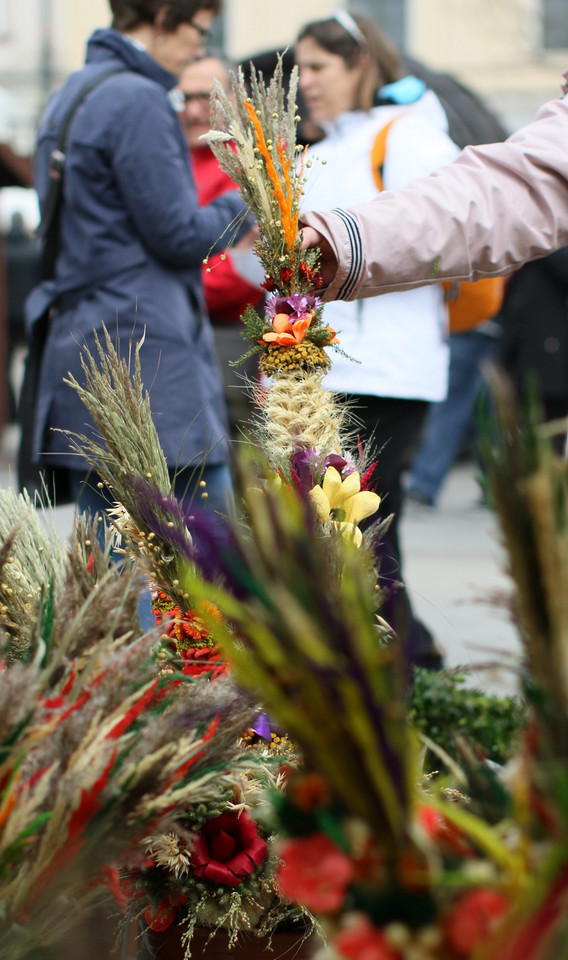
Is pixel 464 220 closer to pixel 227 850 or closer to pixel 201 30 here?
pixel 227 850

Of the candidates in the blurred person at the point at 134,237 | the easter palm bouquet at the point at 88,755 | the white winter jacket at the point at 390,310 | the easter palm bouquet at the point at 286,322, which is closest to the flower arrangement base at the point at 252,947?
the easter palm bouquet at the point at 88,755

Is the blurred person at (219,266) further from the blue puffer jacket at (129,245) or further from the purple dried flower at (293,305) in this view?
the purple dried flower at (293,305)

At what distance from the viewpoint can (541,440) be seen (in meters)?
0.69

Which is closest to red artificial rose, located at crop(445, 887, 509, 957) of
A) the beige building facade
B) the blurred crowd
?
the blurred crowd

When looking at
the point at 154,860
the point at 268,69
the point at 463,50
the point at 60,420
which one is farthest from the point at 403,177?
the point at 463,50

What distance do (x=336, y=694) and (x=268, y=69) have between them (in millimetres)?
3371

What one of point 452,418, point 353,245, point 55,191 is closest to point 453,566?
point 452,418

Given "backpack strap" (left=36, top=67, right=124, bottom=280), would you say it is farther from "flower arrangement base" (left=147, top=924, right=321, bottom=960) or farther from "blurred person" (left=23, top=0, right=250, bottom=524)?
"flower arrangement base" (left=147, top=924, right=321, bottom=960)

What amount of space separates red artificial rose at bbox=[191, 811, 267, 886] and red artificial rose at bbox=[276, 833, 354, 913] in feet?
1.99

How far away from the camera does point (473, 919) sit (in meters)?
0.63

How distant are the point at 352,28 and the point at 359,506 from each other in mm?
1991

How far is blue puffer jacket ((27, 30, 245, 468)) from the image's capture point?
250 cm

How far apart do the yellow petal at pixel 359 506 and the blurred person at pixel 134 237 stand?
1126 mm

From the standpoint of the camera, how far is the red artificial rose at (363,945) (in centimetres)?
62
